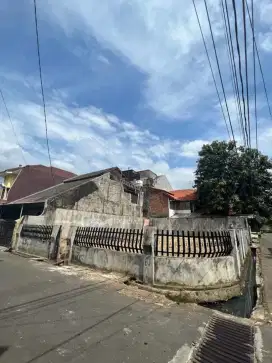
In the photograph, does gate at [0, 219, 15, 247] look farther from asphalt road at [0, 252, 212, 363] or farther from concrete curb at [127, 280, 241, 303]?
concrete curb at [127, 280, 241, 303]

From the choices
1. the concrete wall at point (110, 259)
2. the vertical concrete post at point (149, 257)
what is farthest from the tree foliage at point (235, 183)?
the vertical concrete post at point (149, 257)

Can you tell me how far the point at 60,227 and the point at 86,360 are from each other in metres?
8.77

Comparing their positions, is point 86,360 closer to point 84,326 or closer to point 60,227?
point 84,326

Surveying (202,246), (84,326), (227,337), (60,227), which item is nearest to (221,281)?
(202,246)

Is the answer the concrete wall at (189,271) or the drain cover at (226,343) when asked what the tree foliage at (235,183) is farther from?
the drain cover at (226,343)

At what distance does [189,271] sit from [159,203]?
29752mm

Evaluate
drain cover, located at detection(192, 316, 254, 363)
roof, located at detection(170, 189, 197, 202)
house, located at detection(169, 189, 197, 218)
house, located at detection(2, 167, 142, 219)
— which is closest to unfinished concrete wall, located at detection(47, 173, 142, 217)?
house, located at detection(2, 167, 142, 219)

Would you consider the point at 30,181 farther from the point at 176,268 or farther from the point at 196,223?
the point at 176,268

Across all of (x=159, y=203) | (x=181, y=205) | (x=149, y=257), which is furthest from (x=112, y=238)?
(x=181, y=205)

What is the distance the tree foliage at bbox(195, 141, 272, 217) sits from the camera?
93.7ft

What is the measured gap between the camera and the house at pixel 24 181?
2777cm

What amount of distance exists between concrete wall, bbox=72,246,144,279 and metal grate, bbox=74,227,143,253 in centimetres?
23

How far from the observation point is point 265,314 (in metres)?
5.86

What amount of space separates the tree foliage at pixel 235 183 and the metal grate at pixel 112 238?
69.4 ft
